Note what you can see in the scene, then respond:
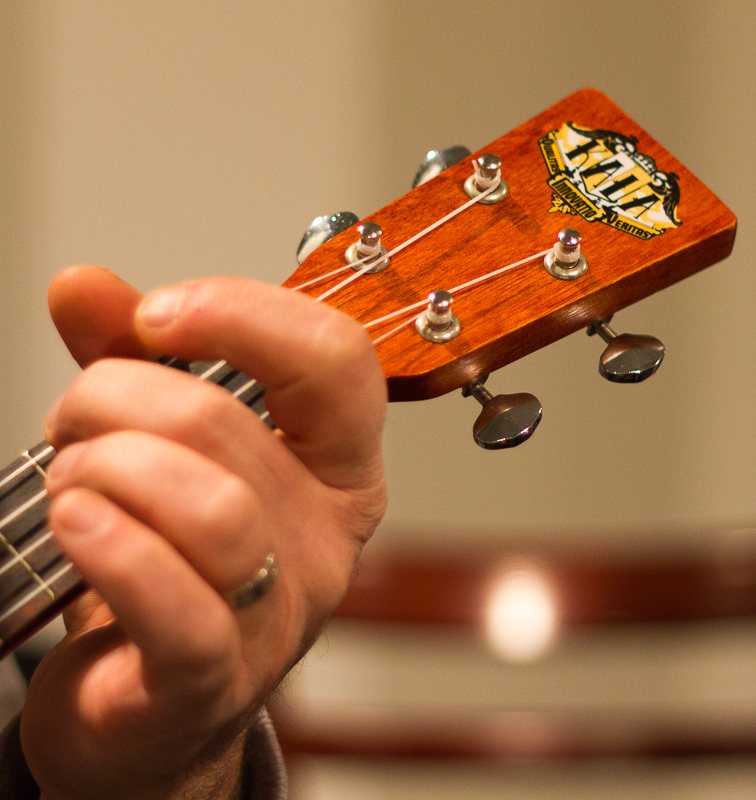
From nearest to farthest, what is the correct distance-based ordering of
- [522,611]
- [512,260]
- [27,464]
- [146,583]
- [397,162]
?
[146,583], [27,464], [512,260], [522,611], [397,162]

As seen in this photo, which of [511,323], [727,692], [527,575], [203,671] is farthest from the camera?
[727,692]

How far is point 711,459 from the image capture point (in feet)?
6.00

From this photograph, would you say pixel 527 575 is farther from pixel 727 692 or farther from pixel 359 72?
pixel 359 72

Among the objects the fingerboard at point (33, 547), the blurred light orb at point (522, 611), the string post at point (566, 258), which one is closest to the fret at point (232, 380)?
the fingerboard at point (33, 547)

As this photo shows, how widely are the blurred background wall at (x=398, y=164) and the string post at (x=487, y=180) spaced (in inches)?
45.3

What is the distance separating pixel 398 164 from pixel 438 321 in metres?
1.40

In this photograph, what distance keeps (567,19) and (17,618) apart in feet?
5.90

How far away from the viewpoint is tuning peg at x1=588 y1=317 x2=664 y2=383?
20.7 inches

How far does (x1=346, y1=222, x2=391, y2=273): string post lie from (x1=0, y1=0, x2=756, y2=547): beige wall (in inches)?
48.5

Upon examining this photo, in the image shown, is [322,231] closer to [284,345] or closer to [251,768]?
[284,345]

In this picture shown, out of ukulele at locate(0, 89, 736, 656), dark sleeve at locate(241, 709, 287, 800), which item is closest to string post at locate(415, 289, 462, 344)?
ukulele at locate(0, 89, 736, 656)

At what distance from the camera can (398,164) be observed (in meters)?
1.83

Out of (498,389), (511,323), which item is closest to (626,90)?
(498,389)

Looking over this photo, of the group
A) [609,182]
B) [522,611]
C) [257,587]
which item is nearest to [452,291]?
[609,182]
